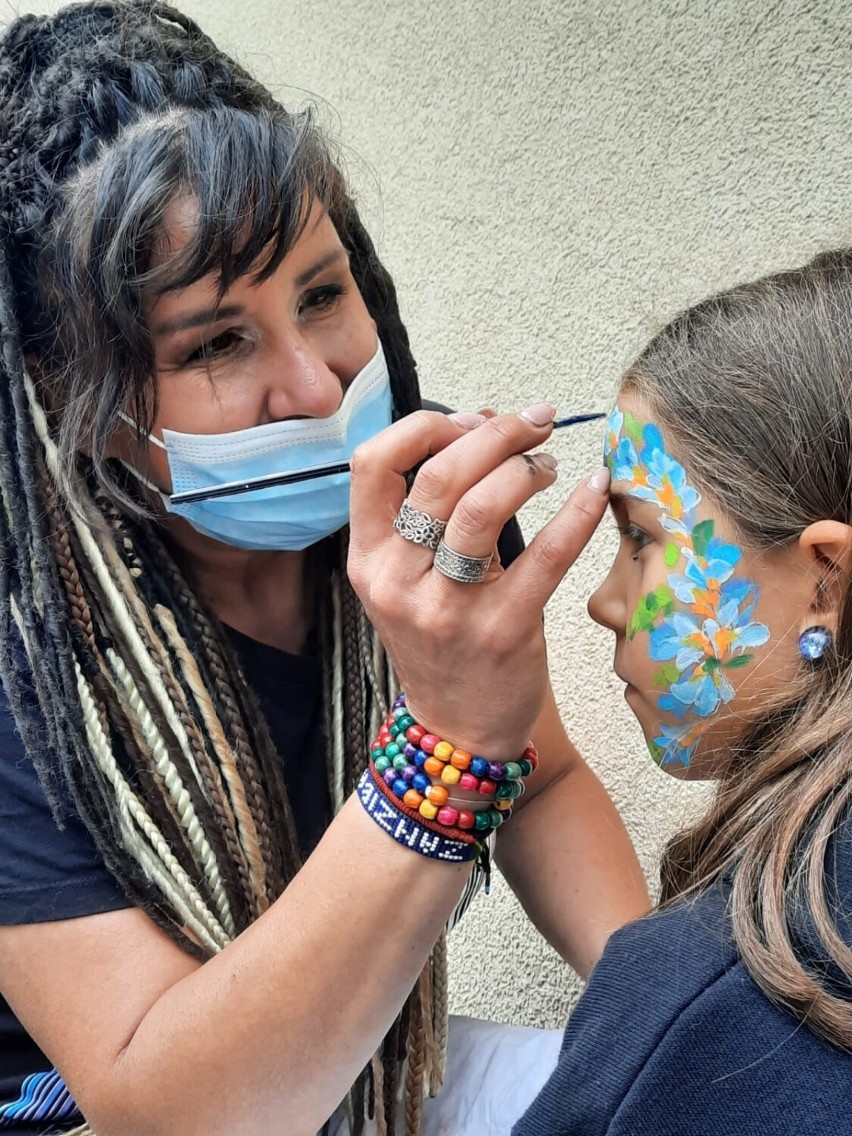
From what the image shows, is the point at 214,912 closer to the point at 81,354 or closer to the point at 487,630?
the point at 487,630

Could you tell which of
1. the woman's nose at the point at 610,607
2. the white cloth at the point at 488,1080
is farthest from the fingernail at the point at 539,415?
the white cloth at the point at 488,1080

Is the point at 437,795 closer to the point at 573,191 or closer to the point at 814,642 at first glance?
the point at 814,642

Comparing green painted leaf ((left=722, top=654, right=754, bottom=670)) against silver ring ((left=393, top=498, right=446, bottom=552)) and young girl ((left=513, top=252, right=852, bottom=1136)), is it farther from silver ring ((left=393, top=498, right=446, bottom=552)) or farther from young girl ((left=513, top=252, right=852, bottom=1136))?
silver ring ((left=393, top=498, right=446, bottom=552))

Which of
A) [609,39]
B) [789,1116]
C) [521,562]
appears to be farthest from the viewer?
[609,39]

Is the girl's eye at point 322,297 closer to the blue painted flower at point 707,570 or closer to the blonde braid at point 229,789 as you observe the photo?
the blonde braid at point 229,789

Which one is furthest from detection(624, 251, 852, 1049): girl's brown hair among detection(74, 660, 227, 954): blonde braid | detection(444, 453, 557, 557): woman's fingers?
detection(74, 660, 227, 954): blonde braid

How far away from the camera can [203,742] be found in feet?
3.16

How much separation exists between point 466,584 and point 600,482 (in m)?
0.17

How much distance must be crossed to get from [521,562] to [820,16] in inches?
39.9

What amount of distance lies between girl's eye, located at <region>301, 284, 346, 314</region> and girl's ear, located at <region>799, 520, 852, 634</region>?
1.79 feet

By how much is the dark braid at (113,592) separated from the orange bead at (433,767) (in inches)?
11.5

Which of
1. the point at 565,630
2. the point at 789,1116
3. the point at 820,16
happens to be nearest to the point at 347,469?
the point at 789,1116

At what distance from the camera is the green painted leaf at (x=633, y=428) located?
2.96 feet

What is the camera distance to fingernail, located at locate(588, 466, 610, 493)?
2.57 feet
